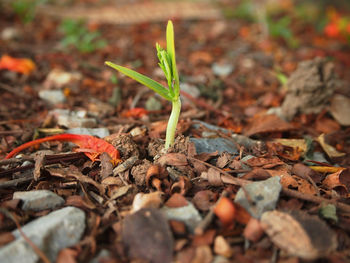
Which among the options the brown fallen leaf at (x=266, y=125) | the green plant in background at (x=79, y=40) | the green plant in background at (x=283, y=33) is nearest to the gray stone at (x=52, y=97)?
the green plant in background at (x=79, y=40)

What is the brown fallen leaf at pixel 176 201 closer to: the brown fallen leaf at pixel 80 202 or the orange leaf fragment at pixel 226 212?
the orange leaf fragment at pixel 226 212

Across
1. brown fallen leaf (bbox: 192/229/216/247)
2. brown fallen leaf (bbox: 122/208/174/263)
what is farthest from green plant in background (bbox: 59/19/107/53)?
brown fallen leaf (bbox: 192/229/216/247)

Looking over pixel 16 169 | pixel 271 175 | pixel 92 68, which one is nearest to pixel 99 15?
pixel 92 68

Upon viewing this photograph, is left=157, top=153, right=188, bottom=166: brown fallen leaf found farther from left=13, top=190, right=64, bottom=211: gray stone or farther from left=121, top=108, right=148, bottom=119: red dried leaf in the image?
left=121, top=108, right=148, bottom=119: red dried leaf

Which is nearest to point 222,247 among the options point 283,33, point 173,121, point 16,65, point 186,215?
point 186,215

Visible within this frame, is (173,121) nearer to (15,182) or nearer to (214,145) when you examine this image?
(214,145)

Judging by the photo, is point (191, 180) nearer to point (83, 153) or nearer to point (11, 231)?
point (83, 153)
